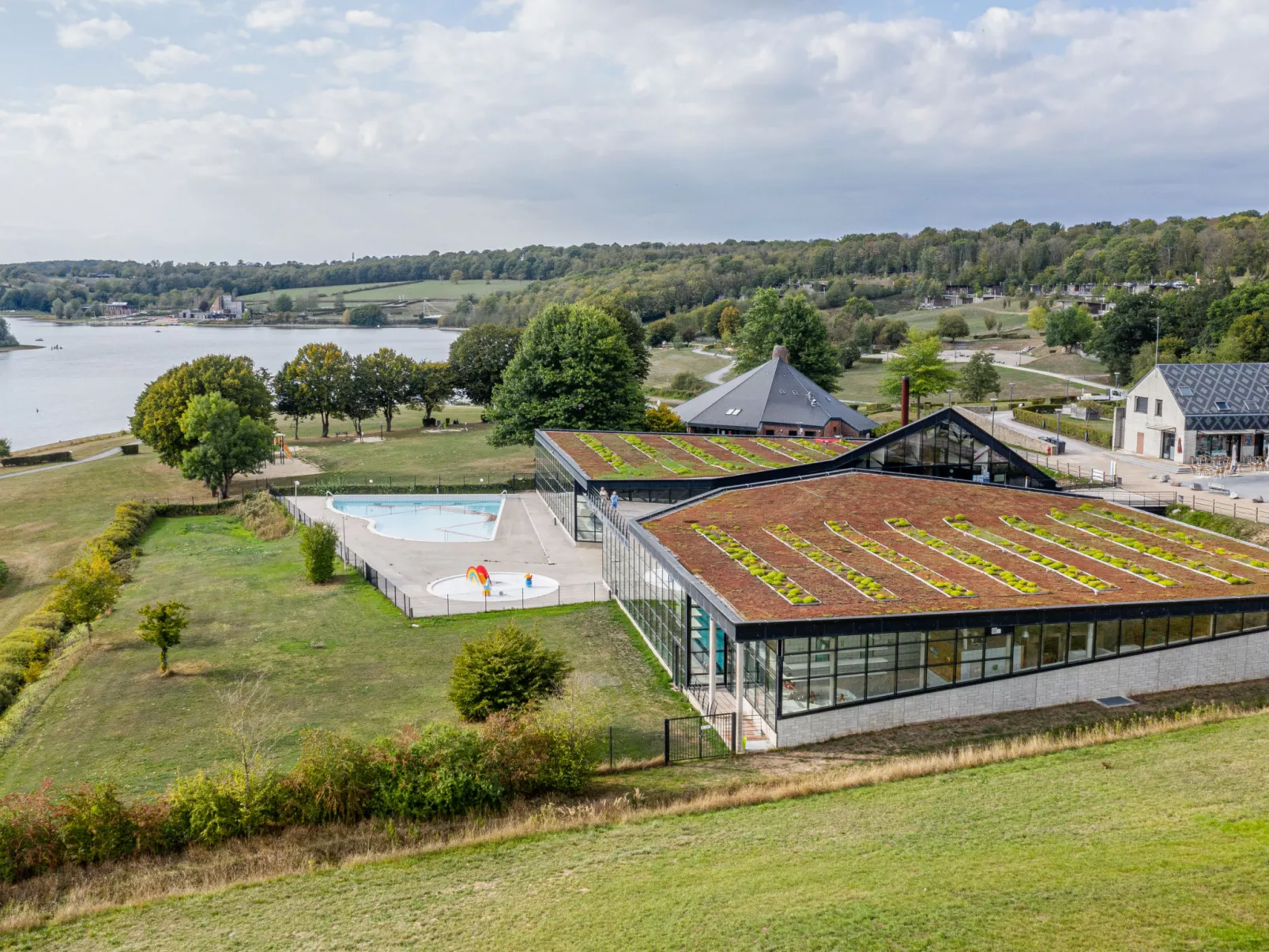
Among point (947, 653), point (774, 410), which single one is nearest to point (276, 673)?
point (947, 653)

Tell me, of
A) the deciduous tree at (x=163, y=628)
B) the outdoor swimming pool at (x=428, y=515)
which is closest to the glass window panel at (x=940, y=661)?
the deciduous tree at (x=163, y=628)

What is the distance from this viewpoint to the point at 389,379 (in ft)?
252

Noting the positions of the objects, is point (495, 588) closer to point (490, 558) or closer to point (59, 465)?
point (490, 558)

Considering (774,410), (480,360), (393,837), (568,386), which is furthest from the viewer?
(480,360)

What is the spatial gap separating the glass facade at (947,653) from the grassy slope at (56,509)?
2789 centimetres

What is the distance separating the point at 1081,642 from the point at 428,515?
32.9 meters

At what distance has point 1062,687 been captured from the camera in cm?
2314

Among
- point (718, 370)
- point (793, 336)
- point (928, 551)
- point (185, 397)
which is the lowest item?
point (928, 551)

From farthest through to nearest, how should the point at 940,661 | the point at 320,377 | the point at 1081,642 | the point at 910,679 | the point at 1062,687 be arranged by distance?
the point at 320,377 → the point at 1081,642 → the point at 1062,687 → the point at 940,661 → the point at 910,679

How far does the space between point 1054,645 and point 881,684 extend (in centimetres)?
447

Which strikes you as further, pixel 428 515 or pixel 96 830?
pixel 428 515

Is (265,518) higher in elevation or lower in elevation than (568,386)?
lower

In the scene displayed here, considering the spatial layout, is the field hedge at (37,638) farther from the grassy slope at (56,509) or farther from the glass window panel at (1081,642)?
the glass window panel at (1081,642)

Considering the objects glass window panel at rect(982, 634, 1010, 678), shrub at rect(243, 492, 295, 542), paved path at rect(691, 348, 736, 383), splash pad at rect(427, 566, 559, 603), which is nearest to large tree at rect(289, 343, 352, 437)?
shrub at rect(243, 492, 295, 542)
